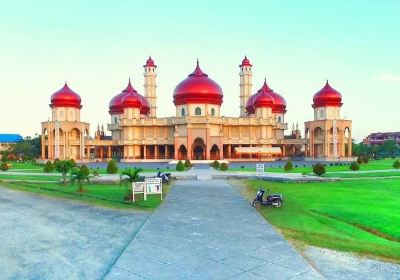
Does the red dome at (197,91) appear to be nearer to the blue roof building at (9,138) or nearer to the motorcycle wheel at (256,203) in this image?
the motorcycle wheel at (256,203)

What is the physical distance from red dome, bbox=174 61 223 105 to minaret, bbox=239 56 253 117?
43.9 ft

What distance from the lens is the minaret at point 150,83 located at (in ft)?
252

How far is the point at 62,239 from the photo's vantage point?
10.3 meters

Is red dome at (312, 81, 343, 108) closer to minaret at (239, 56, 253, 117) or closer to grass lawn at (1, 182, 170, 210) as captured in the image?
minaret at (239, 56, 253, 117)

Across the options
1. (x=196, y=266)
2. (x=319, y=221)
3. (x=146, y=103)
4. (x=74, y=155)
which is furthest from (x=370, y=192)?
(x=146, y=103)

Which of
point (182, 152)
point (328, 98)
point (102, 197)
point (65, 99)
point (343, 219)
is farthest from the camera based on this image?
point (65, 99)

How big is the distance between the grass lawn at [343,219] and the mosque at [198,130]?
39.8 meters

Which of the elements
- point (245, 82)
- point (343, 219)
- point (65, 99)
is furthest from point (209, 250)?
point (245, 82)

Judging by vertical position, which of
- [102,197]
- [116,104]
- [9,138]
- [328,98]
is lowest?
[102,197]

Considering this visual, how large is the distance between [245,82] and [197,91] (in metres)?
17.9

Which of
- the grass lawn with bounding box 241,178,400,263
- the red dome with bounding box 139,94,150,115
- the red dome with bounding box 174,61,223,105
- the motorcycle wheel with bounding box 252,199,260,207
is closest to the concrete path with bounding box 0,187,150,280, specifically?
the motorcycle wheel with bounding box 252,199,260,207

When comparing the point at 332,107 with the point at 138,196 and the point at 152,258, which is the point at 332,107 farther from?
the point at 152,258

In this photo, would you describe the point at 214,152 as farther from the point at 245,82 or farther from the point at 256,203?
the point at 256,203

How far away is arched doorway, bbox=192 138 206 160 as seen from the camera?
6123 centimetres
